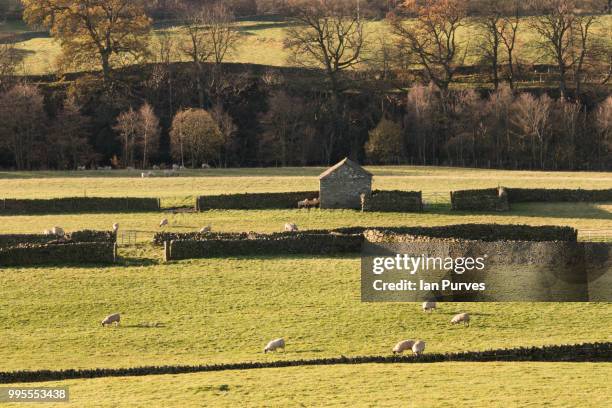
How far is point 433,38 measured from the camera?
122 m

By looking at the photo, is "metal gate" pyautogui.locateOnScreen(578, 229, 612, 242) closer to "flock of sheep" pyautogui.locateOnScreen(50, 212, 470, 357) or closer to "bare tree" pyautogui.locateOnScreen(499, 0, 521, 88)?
"flock of sheep" pyautogui.locateOnScreen(50, 212, 470, 357)

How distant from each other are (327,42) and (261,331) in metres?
77.6

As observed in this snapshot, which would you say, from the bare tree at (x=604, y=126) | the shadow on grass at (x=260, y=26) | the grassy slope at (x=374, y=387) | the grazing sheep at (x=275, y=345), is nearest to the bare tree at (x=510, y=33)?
the bare tree at (x=604, y=126)

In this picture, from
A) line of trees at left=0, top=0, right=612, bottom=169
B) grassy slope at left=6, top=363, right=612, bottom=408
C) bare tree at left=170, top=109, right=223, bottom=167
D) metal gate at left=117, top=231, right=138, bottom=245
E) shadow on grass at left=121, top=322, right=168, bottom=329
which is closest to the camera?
grassy slope at left=6, top=363, right=612, bottom=408

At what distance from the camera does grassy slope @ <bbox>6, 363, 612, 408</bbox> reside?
104ft

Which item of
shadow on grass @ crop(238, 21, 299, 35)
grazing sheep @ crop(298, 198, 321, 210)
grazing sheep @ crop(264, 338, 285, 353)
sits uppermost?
shadow on grass @ crop(238, 21, 299, 35)

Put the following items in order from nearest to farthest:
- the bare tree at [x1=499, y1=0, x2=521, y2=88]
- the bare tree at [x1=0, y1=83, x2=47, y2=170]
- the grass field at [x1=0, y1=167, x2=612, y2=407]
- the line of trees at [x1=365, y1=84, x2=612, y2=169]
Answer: the grass field at [x1=0, y1=167, x2=612, y2=407]
the bare tree at [x1=0, y1=83, x2=47, y2=170]
the line of trees at [x1=365, y1=84, x2=612, y2=169]
the bare tree at [x1=499, y1=0, x2=521, y2=88]

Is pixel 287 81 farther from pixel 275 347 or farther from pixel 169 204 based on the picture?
pixel 275 347

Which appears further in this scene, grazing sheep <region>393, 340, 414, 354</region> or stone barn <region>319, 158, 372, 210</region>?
stone barn <region>319, 158, 372, 210</region>

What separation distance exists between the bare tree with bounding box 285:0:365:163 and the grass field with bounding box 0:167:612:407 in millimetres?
48181

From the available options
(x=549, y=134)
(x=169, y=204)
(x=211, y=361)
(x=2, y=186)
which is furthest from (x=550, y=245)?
(x=549, y=134)

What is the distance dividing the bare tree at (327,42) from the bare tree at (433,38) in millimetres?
5106

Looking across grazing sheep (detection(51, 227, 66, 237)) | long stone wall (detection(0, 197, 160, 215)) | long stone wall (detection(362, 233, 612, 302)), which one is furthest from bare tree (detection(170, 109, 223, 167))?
long stone wall (detection(362, 233, 612, 302))

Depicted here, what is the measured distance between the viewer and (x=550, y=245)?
48812 mm
